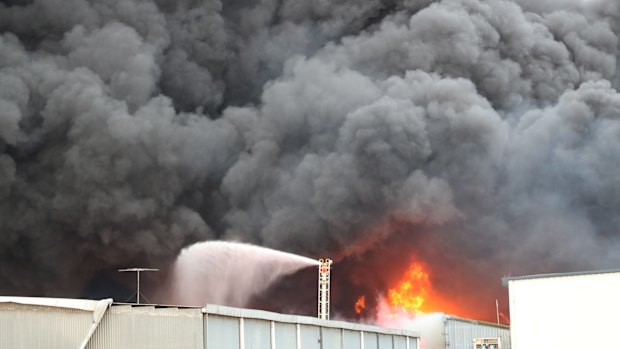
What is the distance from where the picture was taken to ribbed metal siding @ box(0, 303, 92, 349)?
26.7 meters

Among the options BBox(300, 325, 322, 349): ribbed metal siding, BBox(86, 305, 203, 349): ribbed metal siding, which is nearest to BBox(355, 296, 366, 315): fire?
Result: BBox(300, 325, 322, 349): ribbed metal siding

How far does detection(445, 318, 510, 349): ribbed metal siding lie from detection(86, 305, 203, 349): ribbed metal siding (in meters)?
30.5

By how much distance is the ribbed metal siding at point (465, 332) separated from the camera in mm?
57125

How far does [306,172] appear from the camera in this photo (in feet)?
217

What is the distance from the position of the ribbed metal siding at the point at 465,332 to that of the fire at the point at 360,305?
7.70m

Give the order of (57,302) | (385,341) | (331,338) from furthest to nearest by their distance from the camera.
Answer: (385,341) < (331,338) < (57,302)

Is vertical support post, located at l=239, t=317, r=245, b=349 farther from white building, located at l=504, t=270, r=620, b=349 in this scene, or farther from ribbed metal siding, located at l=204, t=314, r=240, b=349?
white building, located at l=504, t=270, r=620, b=349

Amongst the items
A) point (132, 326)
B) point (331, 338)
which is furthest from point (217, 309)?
point (331, 338)

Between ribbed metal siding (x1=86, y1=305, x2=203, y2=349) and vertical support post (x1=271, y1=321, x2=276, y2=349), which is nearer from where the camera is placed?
ribbed metal siding (x1=86, y1=305, x2=203, y2=349)

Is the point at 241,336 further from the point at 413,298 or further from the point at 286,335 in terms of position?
the point at 413,298

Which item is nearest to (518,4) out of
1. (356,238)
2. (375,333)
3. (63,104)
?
(356,238)

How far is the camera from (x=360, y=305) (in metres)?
65.6

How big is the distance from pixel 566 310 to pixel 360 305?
94.6 ft

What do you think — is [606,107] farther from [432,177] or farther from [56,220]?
[56,220]
